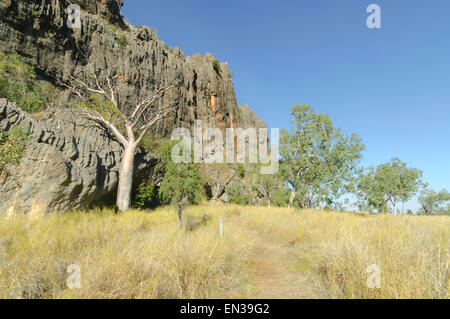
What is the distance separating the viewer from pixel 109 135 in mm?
11648

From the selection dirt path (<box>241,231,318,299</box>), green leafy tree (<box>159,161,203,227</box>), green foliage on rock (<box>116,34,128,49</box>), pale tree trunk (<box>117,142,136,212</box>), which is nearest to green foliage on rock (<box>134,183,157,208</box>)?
pale tree trunk (<box>117,142,136,212</box>)

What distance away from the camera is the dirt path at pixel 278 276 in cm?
329

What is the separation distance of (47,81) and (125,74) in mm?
9376

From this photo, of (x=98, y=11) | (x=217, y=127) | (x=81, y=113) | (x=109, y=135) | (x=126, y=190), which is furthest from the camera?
(x=217, y=127)

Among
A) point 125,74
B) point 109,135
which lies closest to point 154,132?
point 125,74

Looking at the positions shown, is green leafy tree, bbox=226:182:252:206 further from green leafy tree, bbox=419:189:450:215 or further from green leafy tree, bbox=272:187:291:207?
green leafy tree, bbox=419:189:450:215

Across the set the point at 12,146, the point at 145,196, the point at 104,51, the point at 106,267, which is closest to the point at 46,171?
the point at 12,146

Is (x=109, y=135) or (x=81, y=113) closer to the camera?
(x=81, y=113)

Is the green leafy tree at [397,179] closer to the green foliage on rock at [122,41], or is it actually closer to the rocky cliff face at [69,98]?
the rocky cliff face at [69,98]

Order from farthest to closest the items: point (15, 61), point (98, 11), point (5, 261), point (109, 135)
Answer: point (98, 11)
point (15, 61)
point (109, 135)
point (5, 261)

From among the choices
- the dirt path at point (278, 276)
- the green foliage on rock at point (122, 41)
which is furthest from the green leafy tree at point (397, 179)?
the green foliage on rock at point (122, 41)

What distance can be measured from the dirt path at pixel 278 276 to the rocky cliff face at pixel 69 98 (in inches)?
258

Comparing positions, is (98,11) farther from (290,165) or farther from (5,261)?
(5,261)

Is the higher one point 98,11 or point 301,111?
point 98,11
